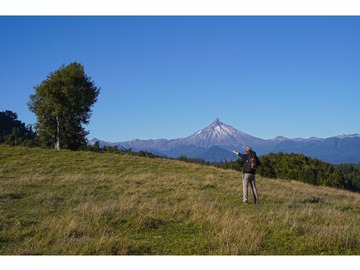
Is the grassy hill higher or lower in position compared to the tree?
lower

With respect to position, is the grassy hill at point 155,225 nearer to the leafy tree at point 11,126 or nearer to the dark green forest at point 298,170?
the dark green forest at point 298,170

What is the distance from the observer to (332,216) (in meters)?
12.6

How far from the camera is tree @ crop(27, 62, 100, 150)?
44.0 meters

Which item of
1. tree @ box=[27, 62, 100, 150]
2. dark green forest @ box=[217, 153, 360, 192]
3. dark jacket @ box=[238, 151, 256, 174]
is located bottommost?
Answer: dark green forest @ box=[217, 153, 360, 192]

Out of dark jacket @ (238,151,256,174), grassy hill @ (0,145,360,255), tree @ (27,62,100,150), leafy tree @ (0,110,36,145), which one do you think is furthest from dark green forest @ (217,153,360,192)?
leafy tree @ (0,110,36,145)

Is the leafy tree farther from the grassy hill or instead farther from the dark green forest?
the grassy hill

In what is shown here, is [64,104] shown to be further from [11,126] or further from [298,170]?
[11,126]

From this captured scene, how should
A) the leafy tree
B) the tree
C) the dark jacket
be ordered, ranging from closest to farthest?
the dark jacket < the tree < the leafy tree

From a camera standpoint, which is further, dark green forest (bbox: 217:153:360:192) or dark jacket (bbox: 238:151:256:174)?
dark green forest (bbox: 217:153:360:192)

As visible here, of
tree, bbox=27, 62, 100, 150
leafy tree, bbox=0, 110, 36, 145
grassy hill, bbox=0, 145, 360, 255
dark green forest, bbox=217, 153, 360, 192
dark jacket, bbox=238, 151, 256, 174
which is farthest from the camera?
leafy tree, bbox=0, 110, 36, 145

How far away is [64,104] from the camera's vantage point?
44375 mm

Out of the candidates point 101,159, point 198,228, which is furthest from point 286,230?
point 101,159

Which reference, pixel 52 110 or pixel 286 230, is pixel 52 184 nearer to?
pixel 286 230

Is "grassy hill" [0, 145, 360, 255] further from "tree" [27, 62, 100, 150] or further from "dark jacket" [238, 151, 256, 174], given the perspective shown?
"tree" [27, 62, 100, 150]
